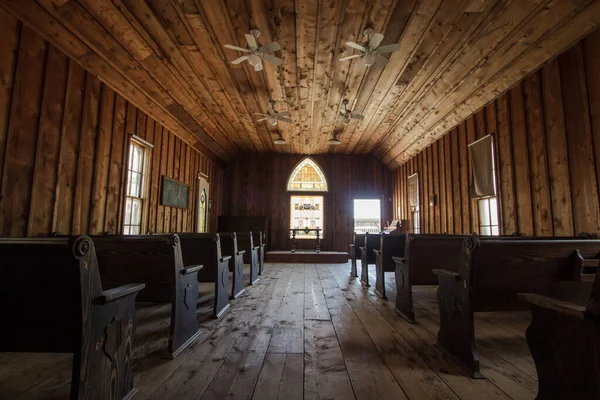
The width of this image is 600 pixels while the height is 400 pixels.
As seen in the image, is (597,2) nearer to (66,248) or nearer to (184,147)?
(66,248)

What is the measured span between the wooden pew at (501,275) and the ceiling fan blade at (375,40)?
9.20 ft

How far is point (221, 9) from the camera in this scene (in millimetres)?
3396

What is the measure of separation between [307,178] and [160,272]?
8.16m

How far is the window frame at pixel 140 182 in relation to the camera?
470 cm

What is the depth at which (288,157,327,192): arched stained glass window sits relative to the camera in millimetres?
10094

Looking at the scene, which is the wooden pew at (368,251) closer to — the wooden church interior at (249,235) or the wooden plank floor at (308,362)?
the wooden church interior at (249,235)

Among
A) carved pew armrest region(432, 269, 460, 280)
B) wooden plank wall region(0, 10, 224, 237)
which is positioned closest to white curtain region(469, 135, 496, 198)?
carved pew armrest region(432, 269, 460, 280)

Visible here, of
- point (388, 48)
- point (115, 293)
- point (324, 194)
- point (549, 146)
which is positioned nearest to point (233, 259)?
point (115, 293)

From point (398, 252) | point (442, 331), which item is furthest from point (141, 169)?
point (442, 331)

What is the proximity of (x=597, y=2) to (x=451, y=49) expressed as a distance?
4.73 ft

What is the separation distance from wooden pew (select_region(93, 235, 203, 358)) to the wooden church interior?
0.02 meters

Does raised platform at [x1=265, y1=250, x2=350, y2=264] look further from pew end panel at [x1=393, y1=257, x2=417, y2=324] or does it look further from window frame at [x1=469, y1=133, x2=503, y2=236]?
pew end panel at [x1=393, y1=257, x2=417, y2=324]

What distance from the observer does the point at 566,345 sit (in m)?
1.10

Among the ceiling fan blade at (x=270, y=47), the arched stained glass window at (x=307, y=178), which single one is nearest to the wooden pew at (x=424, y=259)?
the ceiling fan blade at (x=270, y=47)
